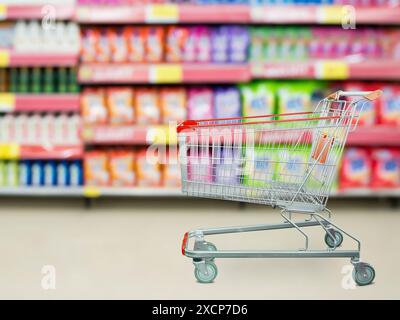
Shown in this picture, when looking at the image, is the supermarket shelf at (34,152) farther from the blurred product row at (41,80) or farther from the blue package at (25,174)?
the blurred product row at (41,80)

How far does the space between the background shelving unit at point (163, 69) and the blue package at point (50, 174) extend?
87 mm

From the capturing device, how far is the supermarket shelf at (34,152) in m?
3.98

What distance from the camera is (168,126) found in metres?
4.03

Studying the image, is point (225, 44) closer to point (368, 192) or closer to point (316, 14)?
point (316, 14)

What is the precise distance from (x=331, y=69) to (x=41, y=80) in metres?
1.92

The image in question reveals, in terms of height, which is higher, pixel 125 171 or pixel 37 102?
pixel 37 102

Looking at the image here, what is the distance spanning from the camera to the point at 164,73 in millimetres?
3939

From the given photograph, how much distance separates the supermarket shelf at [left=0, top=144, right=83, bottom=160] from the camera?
3979 millimetres

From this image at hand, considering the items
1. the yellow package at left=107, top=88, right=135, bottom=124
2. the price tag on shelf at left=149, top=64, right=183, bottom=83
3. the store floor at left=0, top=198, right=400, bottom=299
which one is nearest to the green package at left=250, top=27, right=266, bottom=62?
the price tag on shelf at left=149, top=64, right=183, bottom=83

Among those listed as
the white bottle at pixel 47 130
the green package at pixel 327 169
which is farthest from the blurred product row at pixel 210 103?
the green package at pixel 327 169

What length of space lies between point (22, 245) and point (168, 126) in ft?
4.36

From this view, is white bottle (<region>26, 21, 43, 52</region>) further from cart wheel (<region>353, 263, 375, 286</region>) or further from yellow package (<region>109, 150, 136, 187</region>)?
cart wheel (<region>353, 263, 375, 286</region>)

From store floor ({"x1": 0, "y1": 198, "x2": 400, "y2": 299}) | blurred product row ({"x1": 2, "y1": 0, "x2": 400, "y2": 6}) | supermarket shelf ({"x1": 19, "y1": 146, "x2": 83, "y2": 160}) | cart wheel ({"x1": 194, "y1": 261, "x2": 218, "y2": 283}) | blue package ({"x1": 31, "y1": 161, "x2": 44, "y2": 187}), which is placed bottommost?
store floor ({"x1": 0, "y1": 198, "x2": 400, "y2": 299})

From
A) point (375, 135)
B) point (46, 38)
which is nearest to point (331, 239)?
point (375, 135)
